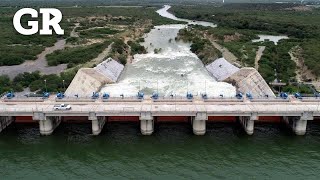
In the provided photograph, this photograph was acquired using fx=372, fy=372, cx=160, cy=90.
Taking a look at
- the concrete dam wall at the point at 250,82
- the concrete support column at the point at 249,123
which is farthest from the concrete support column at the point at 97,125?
the concrete dam wall at the point at 250,82

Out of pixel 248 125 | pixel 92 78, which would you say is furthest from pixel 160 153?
pixel 92 78

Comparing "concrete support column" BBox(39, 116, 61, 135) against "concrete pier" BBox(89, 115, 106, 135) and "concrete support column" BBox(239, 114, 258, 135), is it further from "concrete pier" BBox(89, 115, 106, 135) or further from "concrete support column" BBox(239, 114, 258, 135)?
"concrete support column" BBox(239, 114, 258, 135)

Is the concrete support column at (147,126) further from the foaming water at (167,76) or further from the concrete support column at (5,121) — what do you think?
the concrete support column at (5,121)

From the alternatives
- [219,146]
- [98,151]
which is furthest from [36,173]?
[219,146]

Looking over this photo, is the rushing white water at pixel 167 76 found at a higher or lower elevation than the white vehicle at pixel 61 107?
lower

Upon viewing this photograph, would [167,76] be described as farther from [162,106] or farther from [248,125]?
[248,125]

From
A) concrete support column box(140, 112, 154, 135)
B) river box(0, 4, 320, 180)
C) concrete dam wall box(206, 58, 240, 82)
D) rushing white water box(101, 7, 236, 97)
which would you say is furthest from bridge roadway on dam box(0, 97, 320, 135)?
concrete dam wall box(206, 58, 240, 82)
